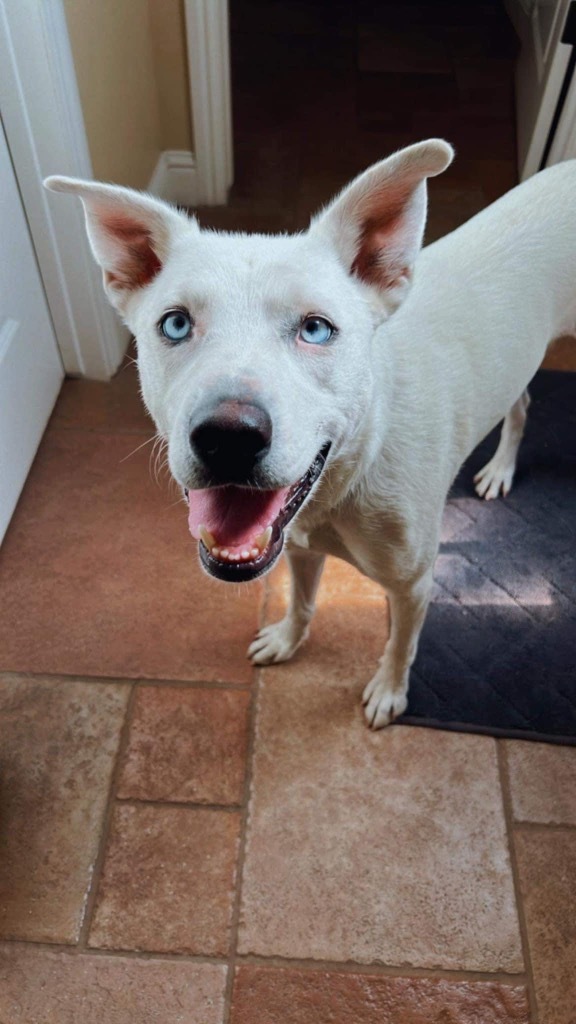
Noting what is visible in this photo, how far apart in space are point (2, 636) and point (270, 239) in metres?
1.31

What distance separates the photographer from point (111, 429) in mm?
2510

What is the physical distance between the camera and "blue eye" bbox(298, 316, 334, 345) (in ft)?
3.65

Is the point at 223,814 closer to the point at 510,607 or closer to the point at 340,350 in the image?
the point at 510,607

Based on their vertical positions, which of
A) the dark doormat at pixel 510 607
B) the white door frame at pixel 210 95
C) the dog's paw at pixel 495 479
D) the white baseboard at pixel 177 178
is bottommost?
the dark doormat at pixel 510 607

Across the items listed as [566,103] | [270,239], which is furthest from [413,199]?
[566,103]

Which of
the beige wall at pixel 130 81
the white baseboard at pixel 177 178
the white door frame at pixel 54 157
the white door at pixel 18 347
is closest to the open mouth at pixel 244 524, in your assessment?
the white door at pixel 18 347

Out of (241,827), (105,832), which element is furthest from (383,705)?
(105,832)

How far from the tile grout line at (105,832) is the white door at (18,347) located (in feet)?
2.22

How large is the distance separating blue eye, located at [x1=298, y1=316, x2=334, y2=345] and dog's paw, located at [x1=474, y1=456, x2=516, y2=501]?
128 centimetres

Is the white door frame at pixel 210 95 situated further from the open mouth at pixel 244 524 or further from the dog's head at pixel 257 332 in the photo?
the open mouth at pixel 244 524

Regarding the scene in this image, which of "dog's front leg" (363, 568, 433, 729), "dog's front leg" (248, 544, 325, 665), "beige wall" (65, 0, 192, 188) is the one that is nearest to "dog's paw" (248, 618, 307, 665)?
"dog's front leg" (248, 544, 325, 665)

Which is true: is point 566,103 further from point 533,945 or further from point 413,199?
point 533,945

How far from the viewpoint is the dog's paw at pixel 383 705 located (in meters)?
1.84

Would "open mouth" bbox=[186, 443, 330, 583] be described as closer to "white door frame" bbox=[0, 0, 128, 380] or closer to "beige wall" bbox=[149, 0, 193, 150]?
"white door frame" bbox=[0, 0, 128, 380]
